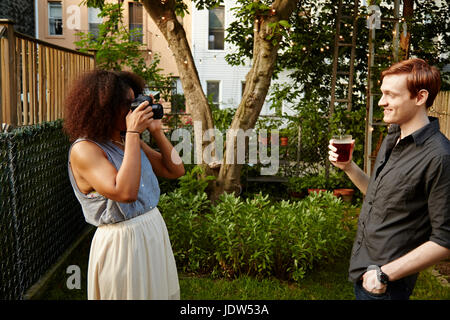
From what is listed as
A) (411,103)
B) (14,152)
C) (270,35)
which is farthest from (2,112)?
(270,35)

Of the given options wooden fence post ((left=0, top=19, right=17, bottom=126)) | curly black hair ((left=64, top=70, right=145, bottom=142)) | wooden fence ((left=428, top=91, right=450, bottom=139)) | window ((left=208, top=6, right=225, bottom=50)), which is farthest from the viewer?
window ((left=208, top=6, right=225, bottom=50))

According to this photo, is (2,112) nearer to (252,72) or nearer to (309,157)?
(252,72)

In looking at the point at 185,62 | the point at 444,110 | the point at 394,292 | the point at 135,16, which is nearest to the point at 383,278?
the point at 394,292

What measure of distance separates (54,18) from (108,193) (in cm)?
1818

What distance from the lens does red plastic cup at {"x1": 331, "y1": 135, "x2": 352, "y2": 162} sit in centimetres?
224

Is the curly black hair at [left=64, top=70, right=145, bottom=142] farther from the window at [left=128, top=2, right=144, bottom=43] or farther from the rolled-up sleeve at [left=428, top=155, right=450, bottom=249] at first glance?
the window at [left=128, top=2, right=144, bottom=43]

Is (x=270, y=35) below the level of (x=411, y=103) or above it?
above

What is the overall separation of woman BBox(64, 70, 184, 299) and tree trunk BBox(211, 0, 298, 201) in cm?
433

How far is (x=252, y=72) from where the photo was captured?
20.8 feet

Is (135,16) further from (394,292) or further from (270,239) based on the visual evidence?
(394,292)

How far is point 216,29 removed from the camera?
55.4 feet

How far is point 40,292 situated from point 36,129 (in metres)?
1.44

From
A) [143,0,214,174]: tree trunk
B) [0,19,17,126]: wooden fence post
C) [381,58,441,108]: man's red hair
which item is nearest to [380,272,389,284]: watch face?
[381,58,441,108]: man's red hair

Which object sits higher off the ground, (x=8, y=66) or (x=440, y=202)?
(x=8, y=66)
